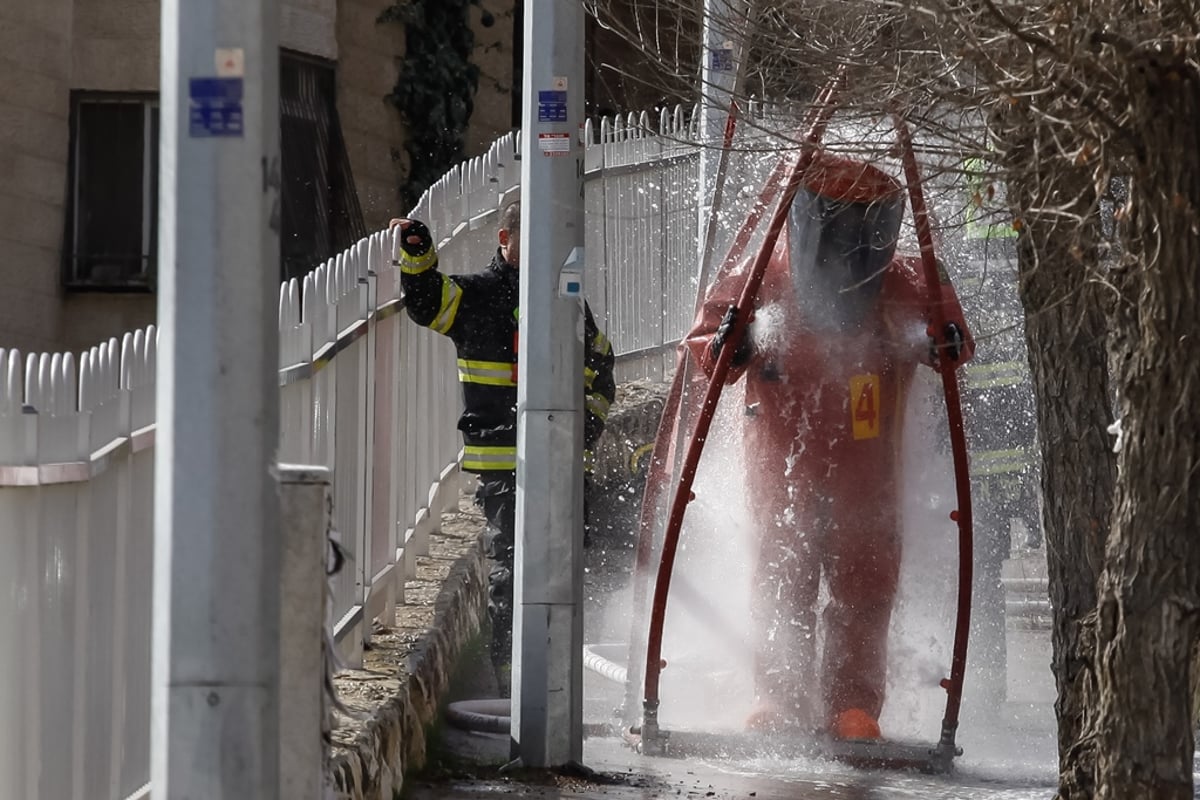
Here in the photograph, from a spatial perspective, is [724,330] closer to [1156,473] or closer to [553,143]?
[553,143]

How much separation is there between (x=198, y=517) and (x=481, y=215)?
717 cm

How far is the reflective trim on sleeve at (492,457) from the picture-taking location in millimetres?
8180

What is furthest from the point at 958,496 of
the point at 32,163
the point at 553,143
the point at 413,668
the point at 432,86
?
the point at 432,86

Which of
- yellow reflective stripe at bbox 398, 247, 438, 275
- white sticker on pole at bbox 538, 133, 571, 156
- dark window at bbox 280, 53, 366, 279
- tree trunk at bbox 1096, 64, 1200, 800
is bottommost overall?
tree trunk at bbox 1096, 64, 1200, 800

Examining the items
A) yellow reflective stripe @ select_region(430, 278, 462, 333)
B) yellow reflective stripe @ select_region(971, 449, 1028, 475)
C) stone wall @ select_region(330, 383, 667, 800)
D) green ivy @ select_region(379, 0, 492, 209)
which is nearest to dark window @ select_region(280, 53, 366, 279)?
green ivy @ select_region(379, 0, 492, 209)

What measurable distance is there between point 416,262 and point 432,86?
8.26m

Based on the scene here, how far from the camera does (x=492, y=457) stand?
26.8ft

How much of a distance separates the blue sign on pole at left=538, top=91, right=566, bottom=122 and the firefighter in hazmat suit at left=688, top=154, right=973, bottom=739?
44.9 inches

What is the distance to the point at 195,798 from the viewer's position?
3.17 meters

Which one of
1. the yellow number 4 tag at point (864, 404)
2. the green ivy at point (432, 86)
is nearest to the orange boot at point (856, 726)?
the yellow number 4 tag at point (864, 404)

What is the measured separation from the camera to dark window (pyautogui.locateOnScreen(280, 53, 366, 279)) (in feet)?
46.6

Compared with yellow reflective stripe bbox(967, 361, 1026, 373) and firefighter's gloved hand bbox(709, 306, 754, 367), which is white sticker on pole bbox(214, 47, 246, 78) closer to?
firefighter's gloved hand bbox(709, 306, 754, 367)

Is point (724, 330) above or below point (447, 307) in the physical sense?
below

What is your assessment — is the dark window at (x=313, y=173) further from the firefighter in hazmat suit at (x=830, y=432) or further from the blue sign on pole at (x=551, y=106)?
the blue sign on pole at (x=551, y=106)
